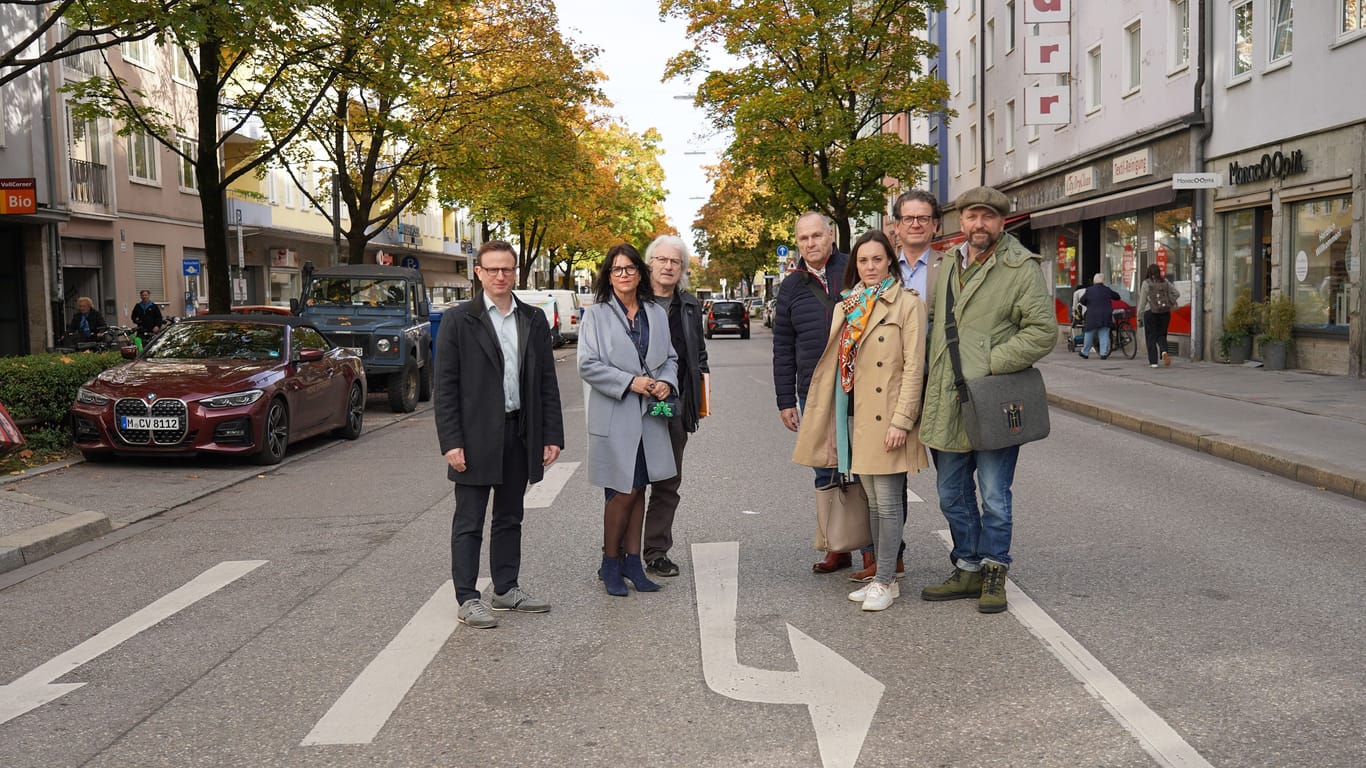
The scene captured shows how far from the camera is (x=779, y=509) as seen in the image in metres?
8.76

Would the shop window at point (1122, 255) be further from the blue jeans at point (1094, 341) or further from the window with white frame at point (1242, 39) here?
the window with white frame at point (1242, 39)

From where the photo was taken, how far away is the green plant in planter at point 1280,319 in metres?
19.2

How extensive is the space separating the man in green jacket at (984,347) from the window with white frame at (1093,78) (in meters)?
24.5

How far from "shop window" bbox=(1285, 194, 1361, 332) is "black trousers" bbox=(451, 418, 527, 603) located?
51.6 ft

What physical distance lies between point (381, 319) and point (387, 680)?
14397 millimetres

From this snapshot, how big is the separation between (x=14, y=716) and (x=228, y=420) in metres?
7.17

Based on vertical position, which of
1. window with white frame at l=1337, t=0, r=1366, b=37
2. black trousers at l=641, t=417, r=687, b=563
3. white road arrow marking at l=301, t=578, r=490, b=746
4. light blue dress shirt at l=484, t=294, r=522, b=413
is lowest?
white road arrow marking at l=301, t=578, r=490, b=746

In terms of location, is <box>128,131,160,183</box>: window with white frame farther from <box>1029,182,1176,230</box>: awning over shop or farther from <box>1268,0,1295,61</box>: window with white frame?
<box>1268,0,1295,61</box>: window with white frame

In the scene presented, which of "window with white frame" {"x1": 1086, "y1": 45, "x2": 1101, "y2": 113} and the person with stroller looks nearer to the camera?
the person with stroller

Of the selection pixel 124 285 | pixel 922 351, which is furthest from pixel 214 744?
pixel 124 285

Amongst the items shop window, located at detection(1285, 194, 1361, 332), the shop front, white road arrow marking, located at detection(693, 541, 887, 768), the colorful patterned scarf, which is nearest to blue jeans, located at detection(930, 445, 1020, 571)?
the colorful patterned scarf

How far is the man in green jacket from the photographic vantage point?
5.61 metres

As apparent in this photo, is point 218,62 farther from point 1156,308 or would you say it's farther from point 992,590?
point 992,590

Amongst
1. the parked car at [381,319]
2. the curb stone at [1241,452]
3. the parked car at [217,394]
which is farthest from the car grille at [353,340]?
the curb stone at [1241,452]
